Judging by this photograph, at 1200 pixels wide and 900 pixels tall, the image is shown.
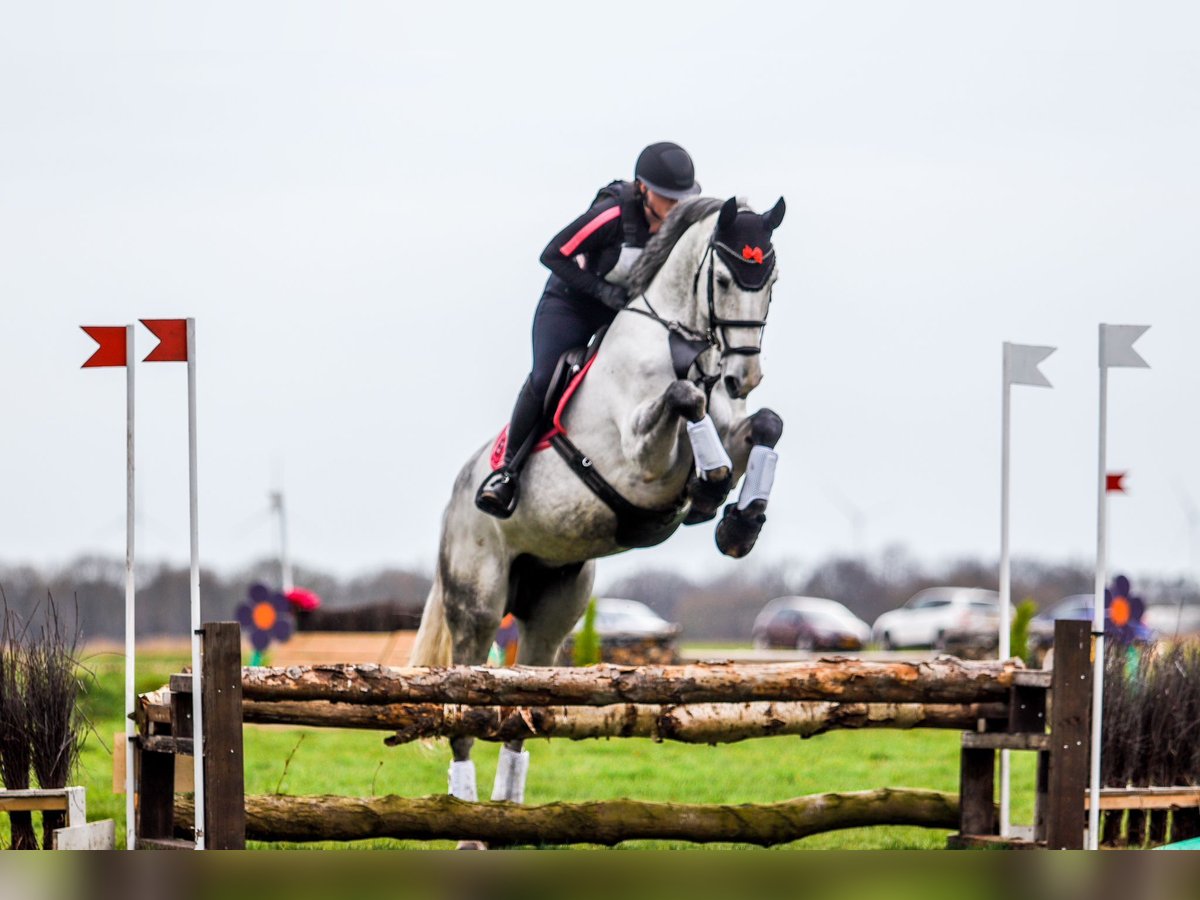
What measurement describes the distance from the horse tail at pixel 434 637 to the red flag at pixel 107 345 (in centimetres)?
200

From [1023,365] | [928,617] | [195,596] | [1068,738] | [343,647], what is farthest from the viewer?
[928,617]

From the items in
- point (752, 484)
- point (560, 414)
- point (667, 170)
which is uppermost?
point (667, 170)

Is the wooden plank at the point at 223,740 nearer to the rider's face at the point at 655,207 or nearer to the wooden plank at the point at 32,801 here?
the wooden plank at the point at 32,801

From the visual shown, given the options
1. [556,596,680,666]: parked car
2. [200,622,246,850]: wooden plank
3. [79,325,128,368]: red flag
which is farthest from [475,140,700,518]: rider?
[556,596,680,666]: parked car

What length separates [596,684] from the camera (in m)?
5.46

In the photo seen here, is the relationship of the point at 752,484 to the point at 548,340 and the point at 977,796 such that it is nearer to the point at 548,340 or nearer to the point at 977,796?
the point at 548,340

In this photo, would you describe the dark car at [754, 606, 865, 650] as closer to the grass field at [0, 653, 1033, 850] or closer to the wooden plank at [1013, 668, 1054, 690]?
the grass field at [0, 653, 1033, 850]

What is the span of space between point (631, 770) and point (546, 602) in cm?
252

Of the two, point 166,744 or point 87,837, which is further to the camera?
point 87,837

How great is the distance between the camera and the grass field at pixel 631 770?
7211 millimetres

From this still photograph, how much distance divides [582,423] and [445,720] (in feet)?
3.93

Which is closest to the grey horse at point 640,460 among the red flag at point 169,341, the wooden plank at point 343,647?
the red flag at point 169,341

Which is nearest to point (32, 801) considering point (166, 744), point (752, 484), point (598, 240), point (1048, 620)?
point (166, 744)

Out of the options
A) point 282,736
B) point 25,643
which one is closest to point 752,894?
point 25,643
